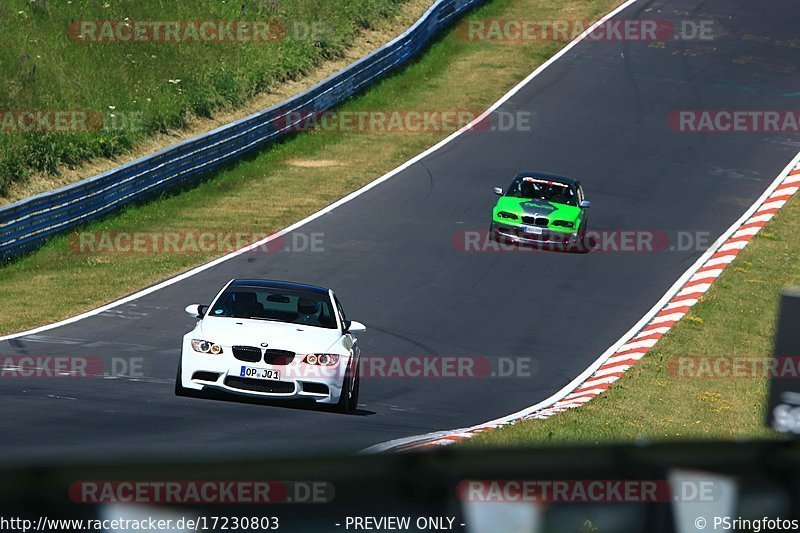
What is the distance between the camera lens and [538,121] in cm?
3381

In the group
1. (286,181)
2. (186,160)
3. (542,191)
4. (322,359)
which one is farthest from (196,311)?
(286,181)

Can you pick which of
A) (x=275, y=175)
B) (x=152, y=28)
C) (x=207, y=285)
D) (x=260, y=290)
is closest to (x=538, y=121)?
(x=275, y=175)

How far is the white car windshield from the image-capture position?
46.2ft

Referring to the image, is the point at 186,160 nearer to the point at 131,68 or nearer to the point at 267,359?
the point at 131,68

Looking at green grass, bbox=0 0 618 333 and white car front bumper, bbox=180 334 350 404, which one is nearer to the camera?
white car front bumper, bbox=180 334 350 404

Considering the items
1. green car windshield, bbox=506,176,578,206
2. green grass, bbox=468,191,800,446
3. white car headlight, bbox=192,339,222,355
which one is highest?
green car windshield, bbox=506,176,578,206

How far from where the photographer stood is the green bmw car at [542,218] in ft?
80.5

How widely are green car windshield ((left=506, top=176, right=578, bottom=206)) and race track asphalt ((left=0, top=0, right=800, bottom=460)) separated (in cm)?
112

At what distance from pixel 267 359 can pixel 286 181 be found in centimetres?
1588

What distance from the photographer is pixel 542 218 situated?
24531 mm

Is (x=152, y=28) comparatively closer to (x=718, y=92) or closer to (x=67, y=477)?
(x=718, y=92)

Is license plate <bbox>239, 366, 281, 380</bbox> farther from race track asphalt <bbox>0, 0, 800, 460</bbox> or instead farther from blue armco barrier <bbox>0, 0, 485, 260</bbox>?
blue armco barrier <bbox>0, 0, 485, 260</bbox>

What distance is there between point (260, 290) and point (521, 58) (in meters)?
25.8

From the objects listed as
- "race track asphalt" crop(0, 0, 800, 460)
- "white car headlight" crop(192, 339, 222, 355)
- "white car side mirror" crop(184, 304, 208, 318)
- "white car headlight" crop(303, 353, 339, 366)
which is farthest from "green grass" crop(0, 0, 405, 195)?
"white car headlight" crop(303, 353, 339, 366)
